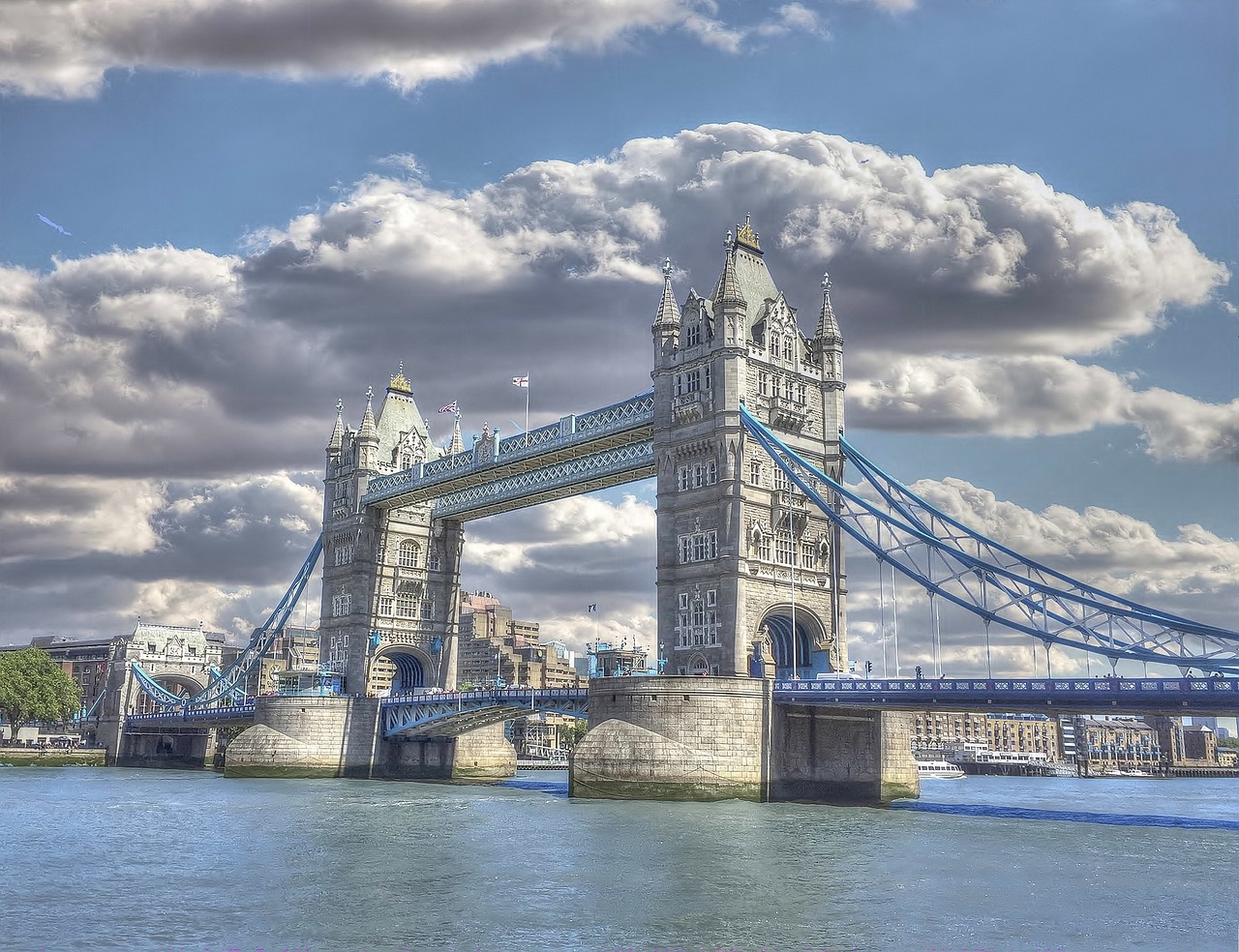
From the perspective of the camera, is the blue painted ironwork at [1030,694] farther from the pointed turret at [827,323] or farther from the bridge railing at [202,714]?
the bridge railing at [202,714]

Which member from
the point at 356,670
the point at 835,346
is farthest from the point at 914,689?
the point at 356,670

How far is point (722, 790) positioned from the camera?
213 ft

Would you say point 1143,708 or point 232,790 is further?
point 232,790

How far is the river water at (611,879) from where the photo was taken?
29656 mm

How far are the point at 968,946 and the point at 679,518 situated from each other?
50.6 meters

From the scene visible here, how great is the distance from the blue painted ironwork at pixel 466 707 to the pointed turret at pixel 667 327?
21.8 m

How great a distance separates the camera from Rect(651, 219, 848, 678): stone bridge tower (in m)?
74.9

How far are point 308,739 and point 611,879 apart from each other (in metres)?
64.9

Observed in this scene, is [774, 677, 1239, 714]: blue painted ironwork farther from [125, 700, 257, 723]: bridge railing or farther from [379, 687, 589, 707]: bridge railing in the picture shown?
[125, 700, 257, 723]: bridge railing

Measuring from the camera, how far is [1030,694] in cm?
5903

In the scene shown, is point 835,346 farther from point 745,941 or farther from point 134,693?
point 134,693

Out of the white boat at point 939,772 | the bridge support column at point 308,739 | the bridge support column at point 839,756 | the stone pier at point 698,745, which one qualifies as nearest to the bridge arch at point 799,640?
the bridge support column at point 839,756

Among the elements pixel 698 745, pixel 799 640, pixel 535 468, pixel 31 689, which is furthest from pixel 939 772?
pixel 31 689

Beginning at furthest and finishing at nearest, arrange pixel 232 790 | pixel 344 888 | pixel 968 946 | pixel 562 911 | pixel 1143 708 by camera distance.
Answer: pixel 232 790 < pixel 1143 708 < pixel 344 888 < pixel 562 911 < pixel 968 946
